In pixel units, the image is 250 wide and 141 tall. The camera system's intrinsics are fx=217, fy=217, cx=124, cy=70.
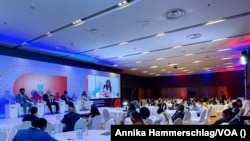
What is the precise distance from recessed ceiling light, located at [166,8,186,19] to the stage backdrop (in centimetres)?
763

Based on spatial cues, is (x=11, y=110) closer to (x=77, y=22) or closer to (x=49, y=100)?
(x=49, y=100)

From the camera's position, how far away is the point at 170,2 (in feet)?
16.6

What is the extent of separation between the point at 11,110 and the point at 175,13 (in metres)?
7.75

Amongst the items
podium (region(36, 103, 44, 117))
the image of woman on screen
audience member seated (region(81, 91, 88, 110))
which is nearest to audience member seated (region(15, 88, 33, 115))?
podium (region(36, 103, 44, 117))

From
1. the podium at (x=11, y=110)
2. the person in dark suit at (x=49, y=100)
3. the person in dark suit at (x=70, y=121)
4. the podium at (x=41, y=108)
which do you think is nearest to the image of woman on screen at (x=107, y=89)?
the person in dark suit at (x=49, y=100)

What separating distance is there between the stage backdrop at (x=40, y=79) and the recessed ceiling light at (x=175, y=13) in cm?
763

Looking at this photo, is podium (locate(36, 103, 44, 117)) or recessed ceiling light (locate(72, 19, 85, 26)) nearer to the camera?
recessed ceiling light (locate(72, 19, 85, 26))

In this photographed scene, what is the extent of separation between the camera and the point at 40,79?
1117 centimetres

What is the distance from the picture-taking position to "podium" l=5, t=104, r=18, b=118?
9.17 metres

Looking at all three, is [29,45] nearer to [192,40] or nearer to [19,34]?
[19,34]

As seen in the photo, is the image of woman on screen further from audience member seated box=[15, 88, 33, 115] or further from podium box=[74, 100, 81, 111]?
audience member seated box=[15, 88, 33, 115]

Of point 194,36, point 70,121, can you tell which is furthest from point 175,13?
point 70,121

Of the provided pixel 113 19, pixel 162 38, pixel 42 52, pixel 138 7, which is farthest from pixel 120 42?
pixel 42 52

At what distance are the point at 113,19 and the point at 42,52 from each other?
20.7ft
